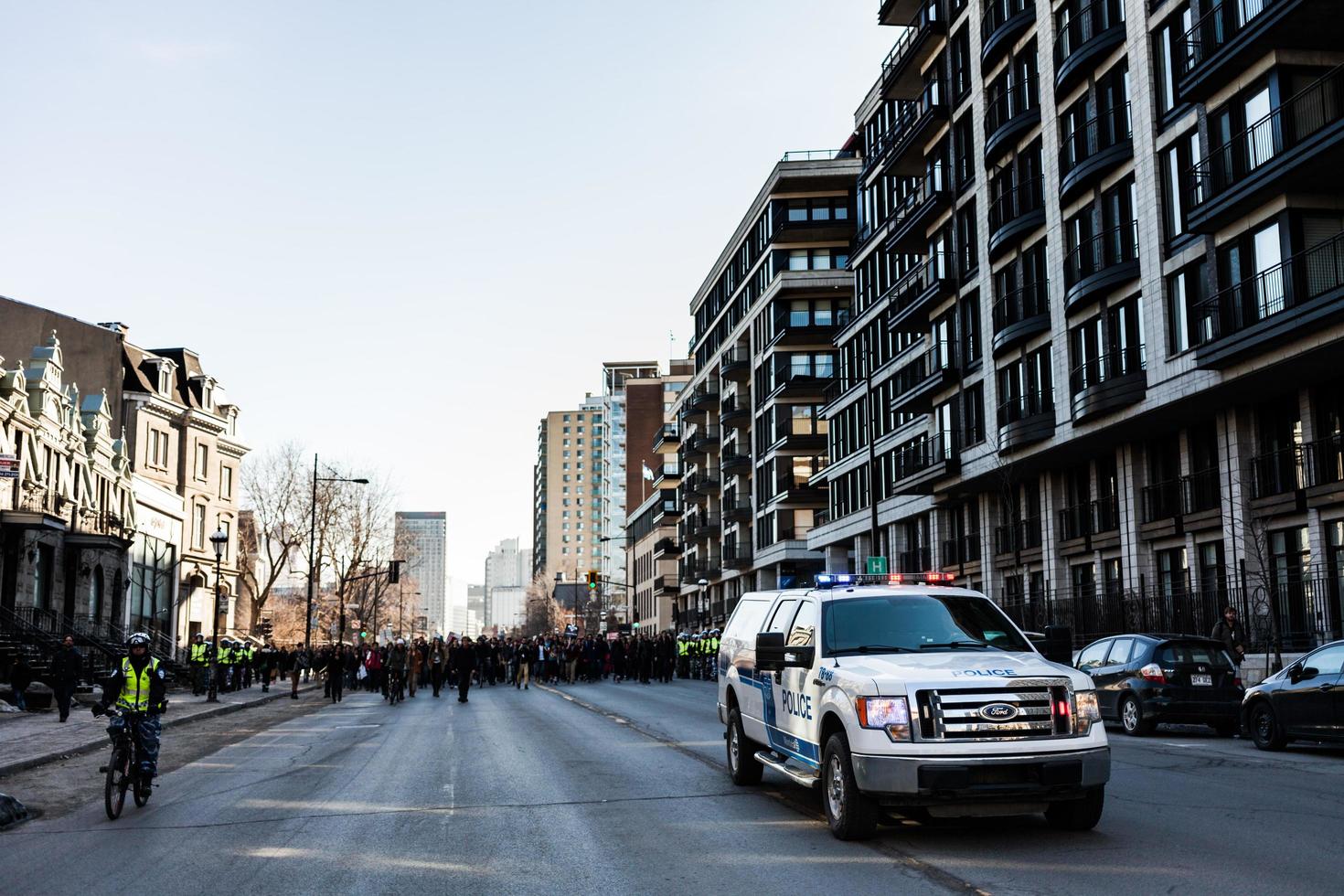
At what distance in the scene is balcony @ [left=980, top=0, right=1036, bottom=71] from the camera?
40.0 m

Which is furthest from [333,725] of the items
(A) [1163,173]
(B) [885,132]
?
(B) [885,132]

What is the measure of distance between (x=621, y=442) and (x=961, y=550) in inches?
5225

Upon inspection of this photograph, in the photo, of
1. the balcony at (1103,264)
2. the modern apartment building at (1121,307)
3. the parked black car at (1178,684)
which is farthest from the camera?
the balcony at (1103,264)

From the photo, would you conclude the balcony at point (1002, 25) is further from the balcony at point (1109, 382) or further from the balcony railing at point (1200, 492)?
the balcony railing at point (1200, 492)

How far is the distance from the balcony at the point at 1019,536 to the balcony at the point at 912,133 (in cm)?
1522

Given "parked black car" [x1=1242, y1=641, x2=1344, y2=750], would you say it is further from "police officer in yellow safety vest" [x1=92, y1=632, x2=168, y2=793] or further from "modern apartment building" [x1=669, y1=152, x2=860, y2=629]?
"modern apartment building" [x1=669, y1=152, x2=860, y2=629]

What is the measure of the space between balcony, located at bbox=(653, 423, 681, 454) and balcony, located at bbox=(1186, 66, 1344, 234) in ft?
→ 272

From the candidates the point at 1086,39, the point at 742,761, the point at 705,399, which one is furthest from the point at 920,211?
the point at 705,399

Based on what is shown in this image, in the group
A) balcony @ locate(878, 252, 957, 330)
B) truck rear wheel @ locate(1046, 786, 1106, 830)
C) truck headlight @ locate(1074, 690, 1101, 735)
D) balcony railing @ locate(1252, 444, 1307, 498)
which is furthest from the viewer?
balcony @ locate(878, 252, 957, 330)

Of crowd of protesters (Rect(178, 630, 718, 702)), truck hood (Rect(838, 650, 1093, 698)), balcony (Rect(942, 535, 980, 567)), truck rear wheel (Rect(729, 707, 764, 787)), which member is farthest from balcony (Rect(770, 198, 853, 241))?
truck hood (Rect(838, 650, 1093, 698))

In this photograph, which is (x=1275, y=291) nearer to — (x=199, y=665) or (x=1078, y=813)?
(x=1078, y=813)

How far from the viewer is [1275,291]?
27.7m

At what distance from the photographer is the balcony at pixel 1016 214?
39.3 metres

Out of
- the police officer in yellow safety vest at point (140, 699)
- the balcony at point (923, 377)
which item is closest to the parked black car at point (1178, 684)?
the police officer in yellow safety vest at point (140, 699)
